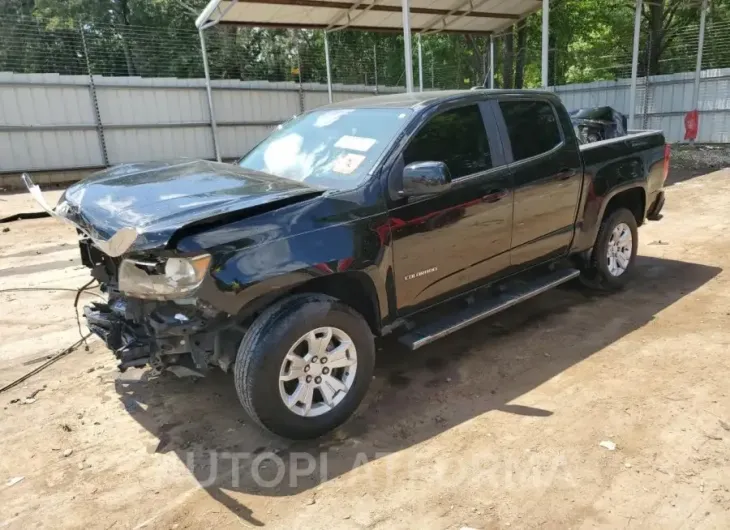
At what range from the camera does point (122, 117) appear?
48.9ft

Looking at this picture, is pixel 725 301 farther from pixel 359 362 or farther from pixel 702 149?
pixel 702 149

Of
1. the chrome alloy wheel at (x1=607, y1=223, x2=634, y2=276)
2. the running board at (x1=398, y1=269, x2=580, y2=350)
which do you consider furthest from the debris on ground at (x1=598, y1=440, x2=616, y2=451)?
the chrome alloy wheel at (x1=607, y1=223, x2=634, y2=276)

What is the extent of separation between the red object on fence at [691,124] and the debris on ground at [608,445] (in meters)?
16.6

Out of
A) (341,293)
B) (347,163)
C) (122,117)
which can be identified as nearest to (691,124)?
(122,117)

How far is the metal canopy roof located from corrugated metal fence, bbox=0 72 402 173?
274cm

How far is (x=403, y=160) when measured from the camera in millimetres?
3699

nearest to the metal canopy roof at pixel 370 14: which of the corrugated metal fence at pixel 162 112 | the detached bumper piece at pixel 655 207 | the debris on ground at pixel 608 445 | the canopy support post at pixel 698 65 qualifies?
the corrugated metal fence at pixel 162 112

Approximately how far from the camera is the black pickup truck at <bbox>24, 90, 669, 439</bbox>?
3000 mm

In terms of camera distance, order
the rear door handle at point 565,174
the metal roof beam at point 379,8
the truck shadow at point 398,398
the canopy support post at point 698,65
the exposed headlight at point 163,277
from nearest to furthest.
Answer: the exposed headlight at point 163,277 → the truck shadow at point 398,398 → the rear door handle at point 565,174 → the metal roof beam at point 379,8 → the canopy support post at point 698,65

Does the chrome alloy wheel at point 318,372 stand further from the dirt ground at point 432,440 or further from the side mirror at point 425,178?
the side mirror at point 425,178

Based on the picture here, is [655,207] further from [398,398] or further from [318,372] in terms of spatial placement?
[318,372]

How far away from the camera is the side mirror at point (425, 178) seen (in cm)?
344

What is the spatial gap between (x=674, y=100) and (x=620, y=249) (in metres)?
14.6

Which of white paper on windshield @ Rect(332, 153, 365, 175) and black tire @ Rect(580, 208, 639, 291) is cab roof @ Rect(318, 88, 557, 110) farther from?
black tire @ Rect(580, 208, 639, 291)
